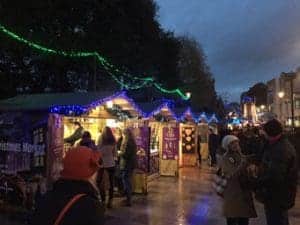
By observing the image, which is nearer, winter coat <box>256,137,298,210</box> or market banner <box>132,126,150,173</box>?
winter coat <box>256,137,298,210</box>

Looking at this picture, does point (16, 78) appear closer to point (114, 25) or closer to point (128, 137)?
point (114, 25)

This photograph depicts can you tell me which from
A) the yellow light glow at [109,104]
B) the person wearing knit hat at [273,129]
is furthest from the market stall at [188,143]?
the person wearing knit hat at [273,129]

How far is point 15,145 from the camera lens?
11258 millimetres

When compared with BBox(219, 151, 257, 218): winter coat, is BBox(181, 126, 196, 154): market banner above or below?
above

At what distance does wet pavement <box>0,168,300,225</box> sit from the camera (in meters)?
9.98

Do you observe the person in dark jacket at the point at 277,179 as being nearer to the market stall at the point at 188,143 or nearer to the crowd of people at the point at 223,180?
the crowd of people at the point at 223,180

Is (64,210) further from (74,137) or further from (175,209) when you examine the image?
(74,137)

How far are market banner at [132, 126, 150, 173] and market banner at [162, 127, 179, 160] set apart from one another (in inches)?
121

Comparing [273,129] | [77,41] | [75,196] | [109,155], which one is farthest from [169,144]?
[75,196]

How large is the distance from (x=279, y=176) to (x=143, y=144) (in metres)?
10.5

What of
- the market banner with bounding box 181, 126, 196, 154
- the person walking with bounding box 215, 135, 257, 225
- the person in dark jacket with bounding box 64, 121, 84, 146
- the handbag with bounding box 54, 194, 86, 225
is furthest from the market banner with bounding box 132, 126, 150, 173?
the handbag with bounding box 54, 194, 86, 225

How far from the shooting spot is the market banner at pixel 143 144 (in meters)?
15.6

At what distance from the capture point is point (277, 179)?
17.9 ft

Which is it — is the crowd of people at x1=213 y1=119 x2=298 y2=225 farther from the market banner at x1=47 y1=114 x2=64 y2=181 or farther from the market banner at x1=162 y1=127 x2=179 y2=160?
the market banner at x1=162 y1=127 x2=179 y2=160
